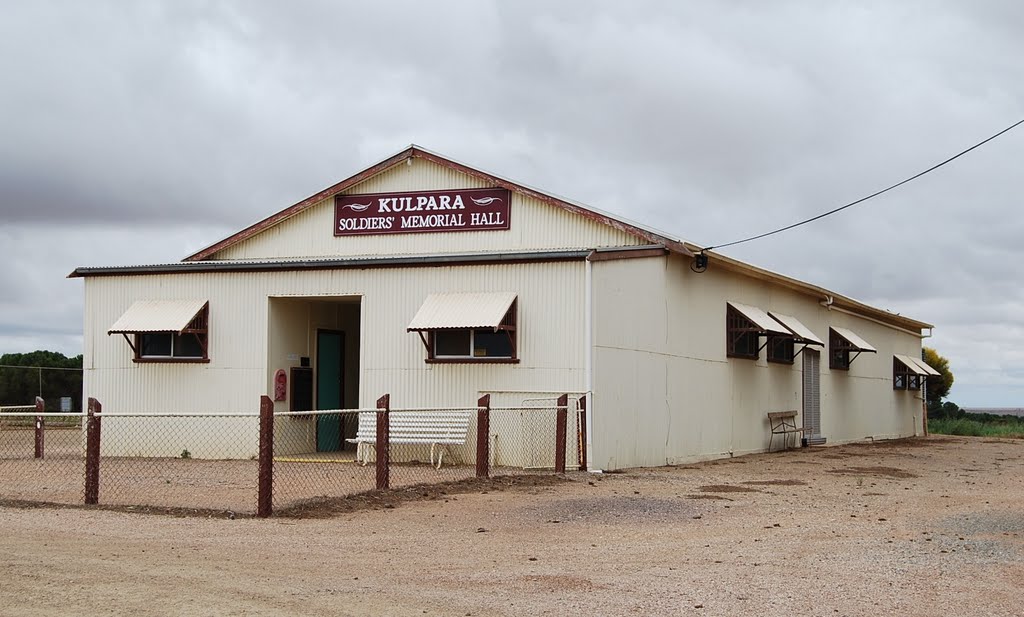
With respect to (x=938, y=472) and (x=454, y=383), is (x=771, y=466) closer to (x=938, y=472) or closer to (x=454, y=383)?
(x=938, y=472)

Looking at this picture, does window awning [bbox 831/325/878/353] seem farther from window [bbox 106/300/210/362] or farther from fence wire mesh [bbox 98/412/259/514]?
window [bbox 106/300/210/362]

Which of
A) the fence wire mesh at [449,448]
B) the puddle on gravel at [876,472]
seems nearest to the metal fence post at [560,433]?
the fence wire mesh at [449,448]

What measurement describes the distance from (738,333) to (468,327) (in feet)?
23.9

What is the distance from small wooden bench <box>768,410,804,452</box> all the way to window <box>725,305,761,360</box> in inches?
73.8

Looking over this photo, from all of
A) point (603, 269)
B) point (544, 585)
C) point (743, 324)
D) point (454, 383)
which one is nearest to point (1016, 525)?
point (544, 585)

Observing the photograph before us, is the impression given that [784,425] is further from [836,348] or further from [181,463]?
[181,463]

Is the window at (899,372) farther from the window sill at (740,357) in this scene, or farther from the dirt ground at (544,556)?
the dirt ground at (544,556)

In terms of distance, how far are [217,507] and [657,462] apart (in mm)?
9169

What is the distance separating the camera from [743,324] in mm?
23500

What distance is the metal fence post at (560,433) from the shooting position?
16656 mm

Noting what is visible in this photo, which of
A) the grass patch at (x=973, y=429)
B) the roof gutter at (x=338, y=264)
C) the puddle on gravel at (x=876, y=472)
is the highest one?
the roof gutter at (x=338, y=264)

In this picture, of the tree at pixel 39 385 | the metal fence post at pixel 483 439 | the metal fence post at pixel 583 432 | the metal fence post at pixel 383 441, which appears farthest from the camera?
the tree at pixel 39 385

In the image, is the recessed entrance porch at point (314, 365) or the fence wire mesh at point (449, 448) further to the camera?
the recessed entrance porch at point (314, 365)

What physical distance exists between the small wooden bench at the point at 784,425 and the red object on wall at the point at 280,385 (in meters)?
10.3
